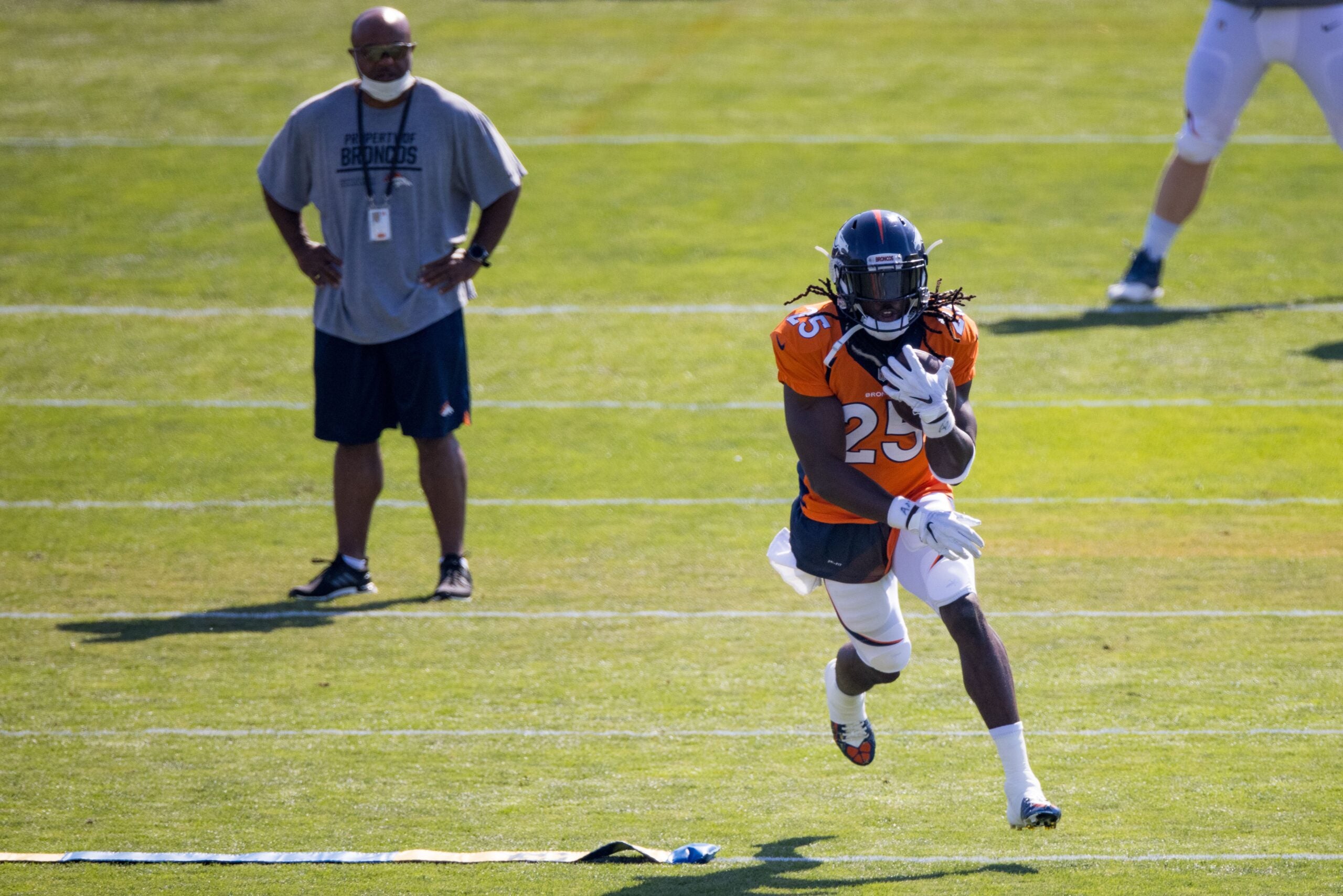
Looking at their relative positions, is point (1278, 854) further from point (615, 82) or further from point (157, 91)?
point (157, 91)

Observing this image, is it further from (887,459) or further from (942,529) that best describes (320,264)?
(942,529)

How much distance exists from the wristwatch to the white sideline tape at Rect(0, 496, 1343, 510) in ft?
4.69

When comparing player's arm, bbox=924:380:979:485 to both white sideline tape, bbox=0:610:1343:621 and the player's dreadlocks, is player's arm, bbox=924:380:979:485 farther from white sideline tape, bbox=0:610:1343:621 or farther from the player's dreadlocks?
white sideline tape, bbox=0:610:1343:621

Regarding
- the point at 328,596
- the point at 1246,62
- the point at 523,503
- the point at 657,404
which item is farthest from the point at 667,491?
the point at 1246,62

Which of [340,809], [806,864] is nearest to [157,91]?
[340,809]

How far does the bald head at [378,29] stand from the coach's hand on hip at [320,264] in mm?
805

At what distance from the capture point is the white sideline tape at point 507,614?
585 centimetres

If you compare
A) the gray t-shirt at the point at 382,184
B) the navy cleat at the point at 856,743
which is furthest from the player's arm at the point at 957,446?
the gray t-shirt at the point at 382,184

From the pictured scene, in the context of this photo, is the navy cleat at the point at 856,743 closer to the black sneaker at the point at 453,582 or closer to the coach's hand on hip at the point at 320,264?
the black sneaker at the point at 453,582

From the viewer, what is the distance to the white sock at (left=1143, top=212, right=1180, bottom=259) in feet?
29.8

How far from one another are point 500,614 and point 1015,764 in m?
2.63

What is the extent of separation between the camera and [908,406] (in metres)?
4.09

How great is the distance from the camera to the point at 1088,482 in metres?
7.21

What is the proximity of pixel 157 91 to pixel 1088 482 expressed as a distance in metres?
9.06
